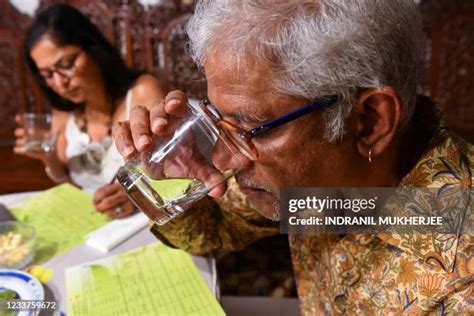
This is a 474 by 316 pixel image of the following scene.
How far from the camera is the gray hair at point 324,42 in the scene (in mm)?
526

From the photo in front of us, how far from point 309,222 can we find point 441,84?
0.58m

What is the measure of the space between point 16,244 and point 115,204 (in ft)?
0.64

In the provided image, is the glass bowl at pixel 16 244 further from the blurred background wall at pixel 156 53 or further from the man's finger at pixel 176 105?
the man's finger at pixel 176 105

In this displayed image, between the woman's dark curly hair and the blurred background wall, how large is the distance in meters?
0.04

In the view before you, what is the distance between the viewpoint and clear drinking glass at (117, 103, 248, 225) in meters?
0.61

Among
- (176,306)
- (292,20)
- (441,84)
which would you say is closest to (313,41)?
(292,20)

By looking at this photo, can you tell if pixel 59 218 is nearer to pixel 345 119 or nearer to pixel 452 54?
pixel 345 119

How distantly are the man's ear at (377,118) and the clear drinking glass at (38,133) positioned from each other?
92 centimetres

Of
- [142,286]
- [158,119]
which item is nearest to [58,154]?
[142,286]

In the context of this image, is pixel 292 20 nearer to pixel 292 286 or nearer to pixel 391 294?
pixel 391 294

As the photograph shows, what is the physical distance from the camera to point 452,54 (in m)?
1.02

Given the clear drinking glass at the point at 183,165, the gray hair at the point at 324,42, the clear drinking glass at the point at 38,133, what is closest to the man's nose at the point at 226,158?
the clear drinking glass at the point at 183,165

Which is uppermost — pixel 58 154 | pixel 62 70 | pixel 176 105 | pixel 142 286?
pixel 62 70

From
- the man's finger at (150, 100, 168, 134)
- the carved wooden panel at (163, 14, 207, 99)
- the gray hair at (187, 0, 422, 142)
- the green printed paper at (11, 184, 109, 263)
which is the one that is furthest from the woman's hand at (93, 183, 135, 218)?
the gray hair at (187, 0, 422, 142)
